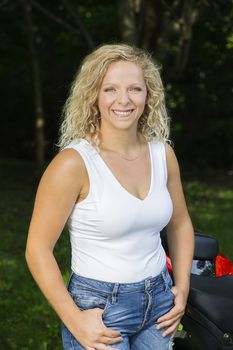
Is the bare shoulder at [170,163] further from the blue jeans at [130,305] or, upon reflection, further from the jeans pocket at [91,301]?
the jeans pocket at [91,301]

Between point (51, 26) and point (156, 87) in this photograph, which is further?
point (51, 26)

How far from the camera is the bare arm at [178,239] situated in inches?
103

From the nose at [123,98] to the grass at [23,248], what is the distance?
8.94 feet

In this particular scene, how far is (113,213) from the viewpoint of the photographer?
7.94 feet

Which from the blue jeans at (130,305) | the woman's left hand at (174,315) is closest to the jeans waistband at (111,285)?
the blue jeans at (130,305)

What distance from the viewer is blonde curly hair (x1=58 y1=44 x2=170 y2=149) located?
257 cm

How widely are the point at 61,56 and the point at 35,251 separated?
54.1 feet

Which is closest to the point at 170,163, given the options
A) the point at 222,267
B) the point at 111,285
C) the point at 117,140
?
the point at 117,140

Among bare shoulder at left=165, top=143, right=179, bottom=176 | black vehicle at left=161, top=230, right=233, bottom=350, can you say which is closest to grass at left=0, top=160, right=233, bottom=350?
black vehicle at left=161, top=230, right=233, bottom=350

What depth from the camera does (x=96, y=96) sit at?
2594 millimetres

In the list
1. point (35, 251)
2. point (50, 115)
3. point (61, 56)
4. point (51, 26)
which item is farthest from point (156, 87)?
point (50, 115)

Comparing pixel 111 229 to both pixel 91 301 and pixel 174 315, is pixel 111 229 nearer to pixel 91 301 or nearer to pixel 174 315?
pixel 91 301

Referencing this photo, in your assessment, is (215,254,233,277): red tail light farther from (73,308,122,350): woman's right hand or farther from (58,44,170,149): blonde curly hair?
(73,308,122,350): woman's right hand

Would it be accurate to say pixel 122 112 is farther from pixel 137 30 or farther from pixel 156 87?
pixel 137 30
